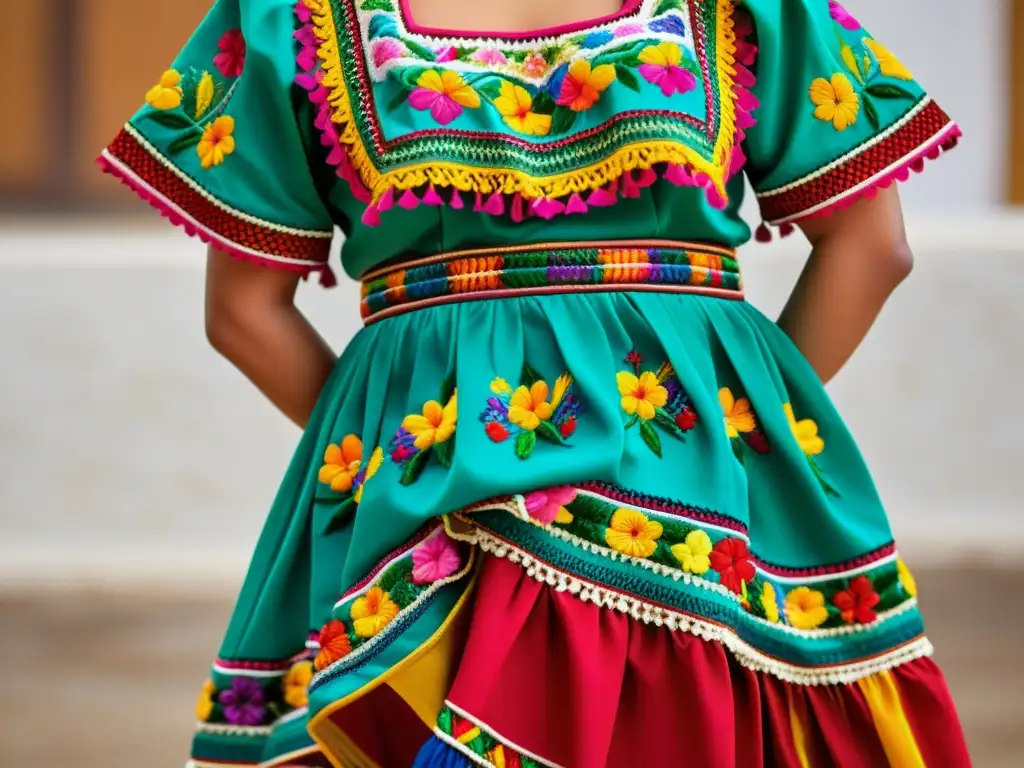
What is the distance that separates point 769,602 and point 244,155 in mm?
489

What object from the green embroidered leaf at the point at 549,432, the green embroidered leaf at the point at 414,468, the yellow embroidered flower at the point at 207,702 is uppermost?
the green embroidered leaf at the point at 549,432

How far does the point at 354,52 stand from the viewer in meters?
0.93

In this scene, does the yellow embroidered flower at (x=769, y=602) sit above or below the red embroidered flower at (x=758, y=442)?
below

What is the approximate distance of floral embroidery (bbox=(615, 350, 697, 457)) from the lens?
859 millimetres

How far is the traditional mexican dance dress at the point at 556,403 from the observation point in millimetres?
816

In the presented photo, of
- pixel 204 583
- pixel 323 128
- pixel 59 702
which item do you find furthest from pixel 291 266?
pixel 204 583

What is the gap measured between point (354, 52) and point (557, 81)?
0.15 meters

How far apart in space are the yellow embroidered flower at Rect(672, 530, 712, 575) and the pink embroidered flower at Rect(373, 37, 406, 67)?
381 mm

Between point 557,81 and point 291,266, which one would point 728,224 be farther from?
point 291,266

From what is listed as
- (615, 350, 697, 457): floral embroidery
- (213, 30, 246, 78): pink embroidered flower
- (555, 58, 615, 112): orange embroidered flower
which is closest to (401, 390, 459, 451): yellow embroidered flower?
(615, 350, 697, 457): floral embroidery

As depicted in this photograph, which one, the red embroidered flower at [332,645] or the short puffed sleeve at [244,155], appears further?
the short puffed sleeve at [244,155]

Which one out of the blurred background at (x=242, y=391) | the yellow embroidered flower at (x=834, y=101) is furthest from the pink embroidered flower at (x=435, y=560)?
the blurred background at (x=242, y=391)

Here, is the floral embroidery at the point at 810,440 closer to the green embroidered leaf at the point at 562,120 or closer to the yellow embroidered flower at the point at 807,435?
the yellow embroidered flower at the point at 807,435

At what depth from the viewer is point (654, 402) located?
2.84 feet
